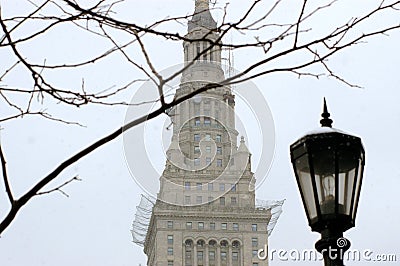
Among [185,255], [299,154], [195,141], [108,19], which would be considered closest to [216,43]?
[108,19]

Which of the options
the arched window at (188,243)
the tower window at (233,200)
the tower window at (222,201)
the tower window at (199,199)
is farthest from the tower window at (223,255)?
the tower window at (233,200)

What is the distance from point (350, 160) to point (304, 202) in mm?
412

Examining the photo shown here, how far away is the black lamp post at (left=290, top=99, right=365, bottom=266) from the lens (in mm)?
6188

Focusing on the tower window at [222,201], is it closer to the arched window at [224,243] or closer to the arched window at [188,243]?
the arched window at [224,243]

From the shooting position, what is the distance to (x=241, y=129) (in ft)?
340

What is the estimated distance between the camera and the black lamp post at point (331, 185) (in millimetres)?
6188

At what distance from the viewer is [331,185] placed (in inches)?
245

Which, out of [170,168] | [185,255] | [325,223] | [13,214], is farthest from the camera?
[170,168]

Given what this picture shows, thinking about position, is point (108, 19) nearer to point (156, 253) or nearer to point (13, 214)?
point (13, 214)

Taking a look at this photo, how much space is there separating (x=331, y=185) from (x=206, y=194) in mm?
90920

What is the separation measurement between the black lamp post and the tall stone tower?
275 ft

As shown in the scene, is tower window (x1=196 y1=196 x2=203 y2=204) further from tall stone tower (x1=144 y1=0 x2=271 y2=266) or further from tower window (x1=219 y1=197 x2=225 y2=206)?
tower window (x1=219 y1=197 x2=225 y2=206)

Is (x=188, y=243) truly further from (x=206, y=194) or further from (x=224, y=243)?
(x=206, y=194)

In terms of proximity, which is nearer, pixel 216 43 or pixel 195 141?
pixel 216 43
